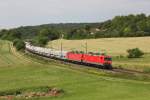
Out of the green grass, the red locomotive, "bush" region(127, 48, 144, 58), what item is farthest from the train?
"bush" region(127, 48, 144, 58)

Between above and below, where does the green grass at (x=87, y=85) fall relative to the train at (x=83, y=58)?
below

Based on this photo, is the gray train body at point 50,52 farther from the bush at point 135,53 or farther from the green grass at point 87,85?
the green grass at point 87,85

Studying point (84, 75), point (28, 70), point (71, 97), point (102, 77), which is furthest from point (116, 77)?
point (28, 70)

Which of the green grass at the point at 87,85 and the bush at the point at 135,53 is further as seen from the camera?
A: the bush at the point at 135,53

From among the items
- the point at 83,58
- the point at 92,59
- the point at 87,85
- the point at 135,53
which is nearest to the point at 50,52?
the point at 135,53

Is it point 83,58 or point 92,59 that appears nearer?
point 92,59

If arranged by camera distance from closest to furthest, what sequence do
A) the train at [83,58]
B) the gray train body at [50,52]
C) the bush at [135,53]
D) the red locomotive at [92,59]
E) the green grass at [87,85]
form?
the green grass at [87,85], the red locomotive at [92,59], the train at [83,58], the gray train body at [50,52], the bush at [135,53]

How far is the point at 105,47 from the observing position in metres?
149

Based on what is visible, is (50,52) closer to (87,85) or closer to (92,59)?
(92,59)

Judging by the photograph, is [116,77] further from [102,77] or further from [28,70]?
[28,70]

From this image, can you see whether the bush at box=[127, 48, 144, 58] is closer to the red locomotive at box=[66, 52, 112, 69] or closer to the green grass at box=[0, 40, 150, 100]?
the red locomotive at box=[66, 52, 112, 69]

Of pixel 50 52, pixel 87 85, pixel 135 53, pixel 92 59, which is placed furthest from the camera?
pixel 50 52

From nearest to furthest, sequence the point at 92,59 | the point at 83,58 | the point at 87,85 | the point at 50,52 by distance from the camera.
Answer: the point at 87,85 < the point at 92,59 < the point at 83,58 < the point at 50,52

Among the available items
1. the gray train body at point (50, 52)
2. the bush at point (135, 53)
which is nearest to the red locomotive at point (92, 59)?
the gray train body at point (50, 52)
